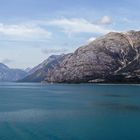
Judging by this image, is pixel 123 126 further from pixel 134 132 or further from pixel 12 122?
pixel 12 122

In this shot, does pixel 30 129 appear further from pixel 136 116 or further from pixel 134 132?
pixel 136 116

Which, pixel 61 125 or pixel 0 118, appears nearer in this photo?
pixel 61 125

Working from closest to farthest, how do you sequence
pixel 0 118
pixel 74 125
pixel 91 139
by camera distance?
pixel 91 139 < pixel 74 125 < pixel 0 118

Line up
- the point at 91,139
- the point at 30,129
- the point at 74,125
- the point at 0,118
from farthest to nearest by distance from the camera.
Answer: the point at 0,118 → the point at 74,125 → the point at 30,129 → the point at 91,139

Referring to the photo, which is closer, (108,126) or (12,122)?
(108,126)

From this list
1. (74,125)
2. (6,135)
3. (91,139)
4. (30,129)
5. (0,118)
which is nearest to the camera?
(91,139)

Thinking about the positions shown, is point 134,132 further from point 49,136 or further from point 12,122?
point 12,122

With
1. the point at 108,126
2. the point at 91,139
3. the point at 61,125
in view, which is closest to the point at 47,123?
the point at 61,125

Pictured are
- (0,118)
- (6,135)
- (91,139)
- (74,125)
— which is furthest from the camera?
(0,118)

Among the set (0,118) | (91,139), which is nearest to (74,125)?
(91,139)
